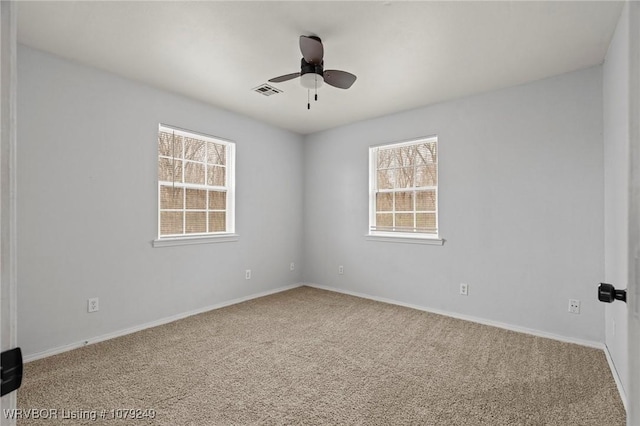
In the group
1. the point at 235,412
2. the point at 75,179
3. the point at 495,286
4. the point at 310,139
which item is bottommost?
the point at 235,412

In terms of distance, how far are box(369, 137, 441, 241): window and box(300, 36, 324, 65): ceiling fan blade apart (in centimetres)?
214

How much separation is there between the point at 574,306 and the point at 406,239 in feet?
6.07

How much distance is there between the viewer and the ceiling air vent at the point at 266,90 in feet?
11.4

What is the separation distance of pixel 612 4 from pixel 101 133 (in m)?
4.25

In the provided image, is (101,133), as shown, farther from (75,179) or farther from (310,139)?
(310,139)

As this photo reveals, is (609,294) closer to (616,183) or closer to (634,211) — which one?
(634,211)

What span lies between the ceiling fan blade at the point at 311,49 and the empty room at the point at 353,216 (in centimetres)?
2

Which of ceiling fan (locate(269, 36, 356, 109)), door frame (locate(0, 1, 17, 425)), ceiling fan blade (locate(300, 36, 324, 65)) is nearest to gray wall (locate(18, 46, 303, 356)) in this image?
ceiling fan (locate(269, 36, 356, 109))

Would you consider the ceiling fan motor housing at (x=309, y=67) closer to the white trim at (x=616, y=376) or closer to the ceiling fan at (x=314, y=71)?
the ceiling fan at (x=314, y=71)

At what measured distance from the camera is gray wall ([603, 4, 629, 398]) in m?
2.20

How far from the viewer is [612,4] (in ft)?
6.99

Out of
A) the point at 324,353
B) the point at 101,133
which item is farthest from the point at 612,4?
the point at 101,133

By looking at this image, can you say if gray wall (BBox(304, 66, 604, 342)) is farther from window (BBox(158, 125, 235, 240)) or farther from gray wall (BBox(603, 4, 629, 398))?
window (BBox(158, 125, 235, 240))

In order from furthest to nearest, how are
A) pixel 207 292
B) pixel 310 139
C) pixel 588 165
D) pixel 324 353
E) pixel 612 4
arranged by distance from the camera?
pixel 310 139
pixel 207 292
pixel 588 165
pixel 324 353
pixel 612 4
